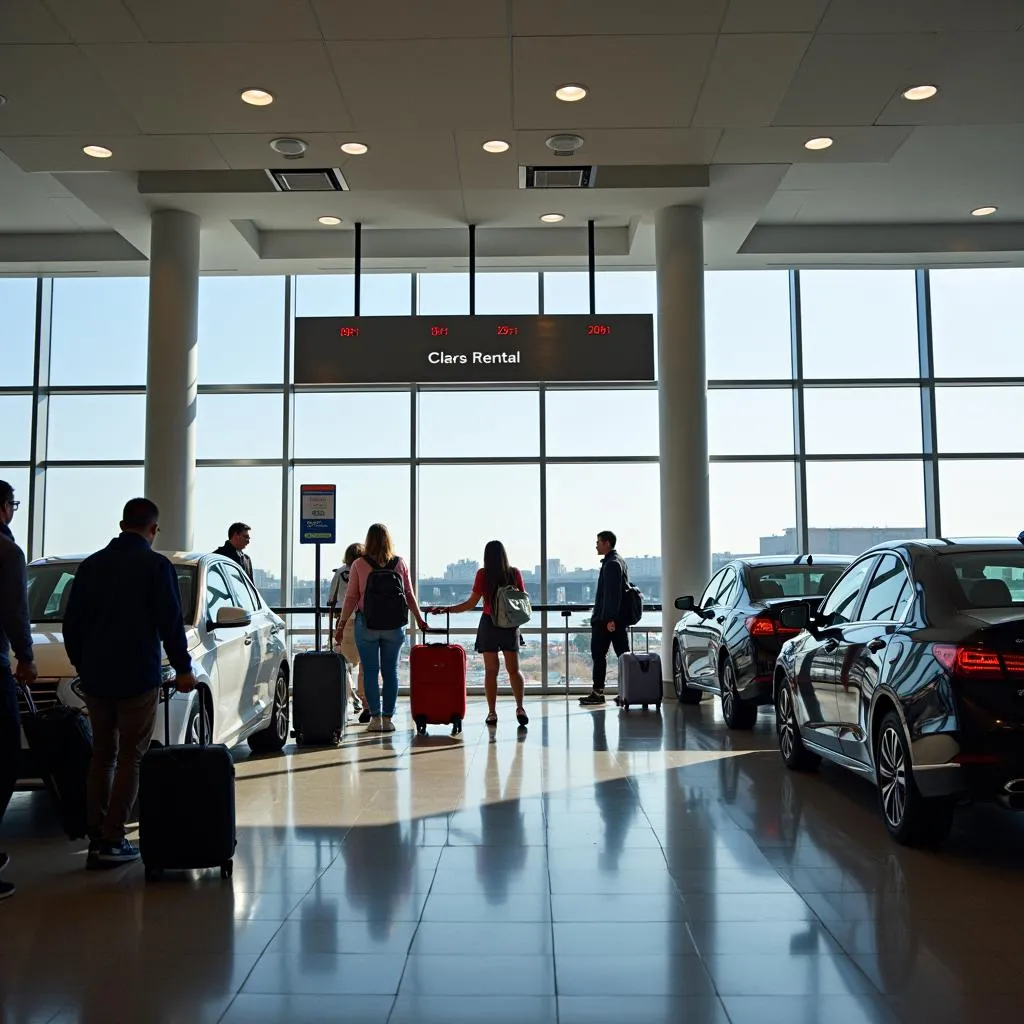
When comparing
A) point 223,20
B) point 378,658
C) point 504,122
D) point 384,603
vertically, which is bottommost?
point 378,658

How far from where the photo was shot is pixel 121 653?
514 cm

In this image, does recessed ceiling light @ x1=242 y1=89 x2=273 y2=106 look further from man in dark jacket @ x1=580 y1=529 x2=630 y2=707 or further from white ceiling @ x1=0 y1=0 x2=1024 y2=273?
man in dark jacket @ x1=580 y1=529 x2=630 y2=707

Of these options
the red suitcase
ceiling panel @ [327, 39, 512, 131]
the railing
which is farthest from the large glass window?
the red suitcase

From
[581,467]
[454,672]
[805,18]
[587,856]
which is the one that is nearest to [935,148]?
[805,18]

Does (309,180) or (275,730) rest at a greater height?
(309,180)

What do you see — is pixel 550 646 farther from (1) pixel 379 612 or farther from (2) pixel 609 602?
(1) pixel 379 612

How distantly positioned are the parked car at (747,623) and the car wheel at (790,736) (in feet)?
3.61

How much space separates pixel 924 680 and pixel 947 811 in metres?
0.69

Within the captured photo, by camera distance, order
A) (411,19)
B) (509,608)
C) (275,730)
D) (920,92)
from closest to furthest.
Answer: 1. (411,19)
2. (920,92)
3. (275,730)
4. (509,608)

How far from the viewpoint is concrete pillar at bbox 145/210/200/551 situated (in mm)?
11836

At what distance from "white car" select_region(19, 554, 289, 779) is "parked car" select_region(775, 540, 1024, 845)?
342 cm

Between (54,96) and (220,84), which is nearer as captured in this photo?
(220,84)

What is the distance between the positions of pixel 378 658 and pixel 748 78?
5697 mm

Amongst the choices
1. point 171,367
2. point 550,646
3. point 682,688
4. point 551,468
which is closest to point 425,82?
point 171,367
